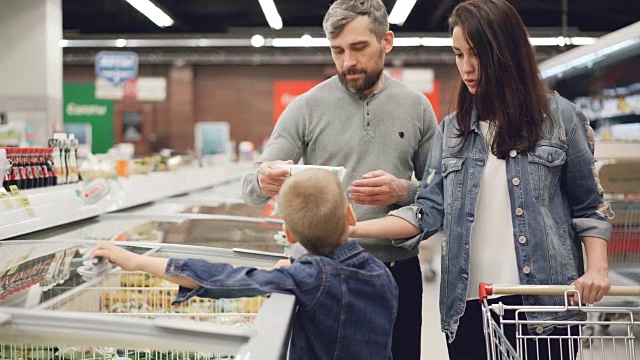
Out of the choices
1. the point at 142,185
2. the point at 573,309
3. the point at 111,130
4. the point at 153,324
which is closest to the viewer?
the point at 153,324

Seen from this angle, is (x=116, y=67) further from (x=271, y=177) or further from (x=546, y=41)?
(x=271, y=177)

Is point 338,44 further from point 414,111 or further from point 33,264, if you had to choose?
point 33,264

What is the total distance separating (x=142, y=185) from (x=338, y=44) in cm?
254

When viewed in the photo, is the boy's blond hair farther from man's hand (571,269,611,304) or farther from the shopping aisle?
the shopping aisle

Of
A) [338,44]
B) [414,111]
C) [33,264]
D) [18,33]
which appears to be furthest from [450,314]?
[18,33]

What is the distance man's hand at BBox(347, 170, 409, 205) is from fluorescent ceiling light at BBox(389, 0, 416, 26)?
10.4 metres

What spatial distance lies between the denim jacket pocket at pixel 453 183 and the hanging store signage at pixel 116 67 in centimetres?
1236

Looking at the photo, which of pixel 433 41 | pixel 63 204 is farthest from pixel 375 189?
pixel 433 41

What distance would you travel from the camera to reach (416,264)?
240 centimetres

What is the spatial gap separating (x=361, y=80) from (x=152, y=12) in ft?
41.5

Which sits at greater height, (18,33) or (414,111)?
(18,33)

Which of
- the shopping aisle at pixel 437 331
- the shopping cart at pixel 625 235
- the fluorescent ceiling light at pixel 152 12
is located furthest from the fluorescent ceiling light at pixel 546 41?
the shopping cart at pixel 625 235

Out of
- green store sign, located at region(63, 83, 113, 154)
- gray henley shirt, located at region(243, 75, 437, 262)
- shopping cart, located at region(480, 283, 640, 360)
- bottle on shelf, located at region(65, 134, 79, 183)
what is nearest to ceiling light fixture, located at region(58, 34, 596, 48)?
green store sign, located at region(63, 83, 113, 154)

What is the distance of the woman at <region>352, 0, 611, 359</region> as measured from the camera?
1923mm
